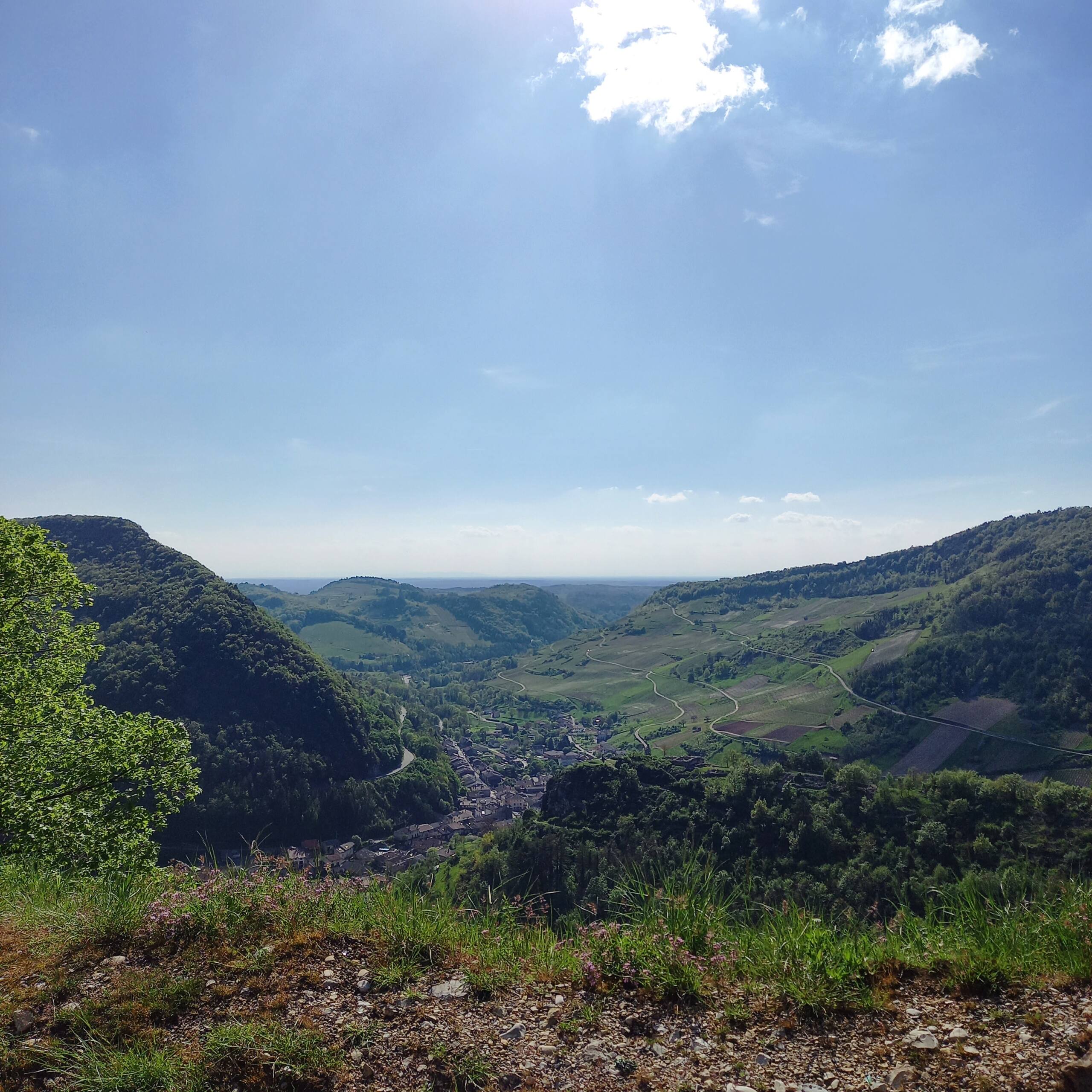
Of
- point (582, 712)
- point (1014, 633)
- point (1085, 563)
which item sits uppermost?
point (1085, 563)

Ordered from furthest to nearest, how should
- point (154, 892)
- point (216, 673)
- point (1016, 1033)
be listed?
point (216, 673) < point (154, 892) < point (1016, 1033)

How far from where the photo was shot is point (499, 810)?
95.2m

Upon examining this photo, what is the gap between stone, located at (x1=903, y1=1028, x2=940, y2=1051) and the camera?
3.90 m

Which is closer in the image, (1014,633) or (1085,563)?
(1014,633)

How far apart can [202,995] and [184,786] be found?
36.1 feet

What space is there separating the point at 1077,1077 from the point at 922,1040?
0.84 m

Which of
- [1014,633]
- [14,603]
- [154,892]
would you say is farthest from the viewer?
[1014,633]

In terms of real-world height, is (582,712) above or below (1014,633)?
below

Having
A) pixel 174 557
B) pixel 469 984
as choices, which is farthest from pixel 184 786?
pixel 174 557

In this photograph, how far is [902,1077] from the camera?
11.9ft

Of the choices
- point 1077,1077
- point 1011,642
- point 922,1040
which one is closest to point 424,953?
point 922,1040

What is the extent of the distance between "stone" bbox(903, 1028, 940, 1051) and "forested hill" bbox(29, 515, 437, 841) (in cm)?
9961

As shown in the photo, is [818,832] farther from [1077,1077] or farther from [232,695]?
[232,695]

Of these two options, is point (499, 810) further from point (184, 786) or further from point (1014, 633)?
point (1014, 633)
